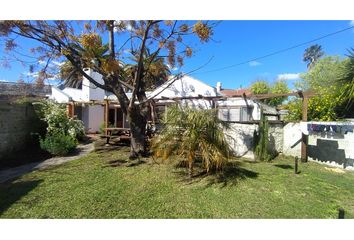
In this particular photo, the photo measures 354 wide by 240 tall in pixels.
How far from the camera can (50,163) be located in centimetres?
737

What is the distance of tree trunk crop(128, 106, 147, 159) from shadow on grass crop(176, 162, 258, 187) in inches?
83.0

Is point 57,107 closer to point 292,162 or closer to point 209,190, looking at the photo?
point 209,190

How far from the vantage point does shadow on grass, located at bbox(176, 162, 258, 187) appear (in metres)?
5.51

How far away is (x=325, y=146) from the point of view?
8.40 metres

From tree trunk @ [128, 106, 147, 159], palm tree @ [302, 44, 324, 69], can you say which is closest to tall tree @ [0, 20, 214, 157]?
tree trunk @ [128, 106, 147, 159]

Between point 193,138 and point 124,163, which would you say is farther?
point 124,163

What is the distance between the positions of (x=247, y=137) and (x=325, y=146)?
2785 millimetres

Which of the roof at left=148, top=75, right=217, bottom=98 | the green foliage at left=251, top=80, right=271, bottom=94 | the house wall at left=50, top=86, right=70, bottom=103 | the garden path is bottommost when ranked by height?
the garden path

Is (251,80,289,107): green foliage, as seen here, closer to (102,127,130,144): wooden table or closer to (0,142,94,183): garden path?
(102,127,130,144): wooden table

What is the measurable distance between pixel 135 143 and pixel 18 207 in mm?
4057

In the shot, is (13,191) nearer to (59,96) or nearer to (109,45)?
(109,45)

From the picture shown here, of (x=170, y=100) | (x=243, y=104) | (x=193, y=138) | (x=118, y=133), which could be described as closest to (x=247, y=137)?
(x=243, y=104)

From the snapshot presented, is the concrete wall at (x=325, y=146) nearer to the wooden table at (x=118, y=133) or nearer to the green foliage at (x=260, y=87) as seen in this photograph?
the wooden table at (x=118, y=133)
